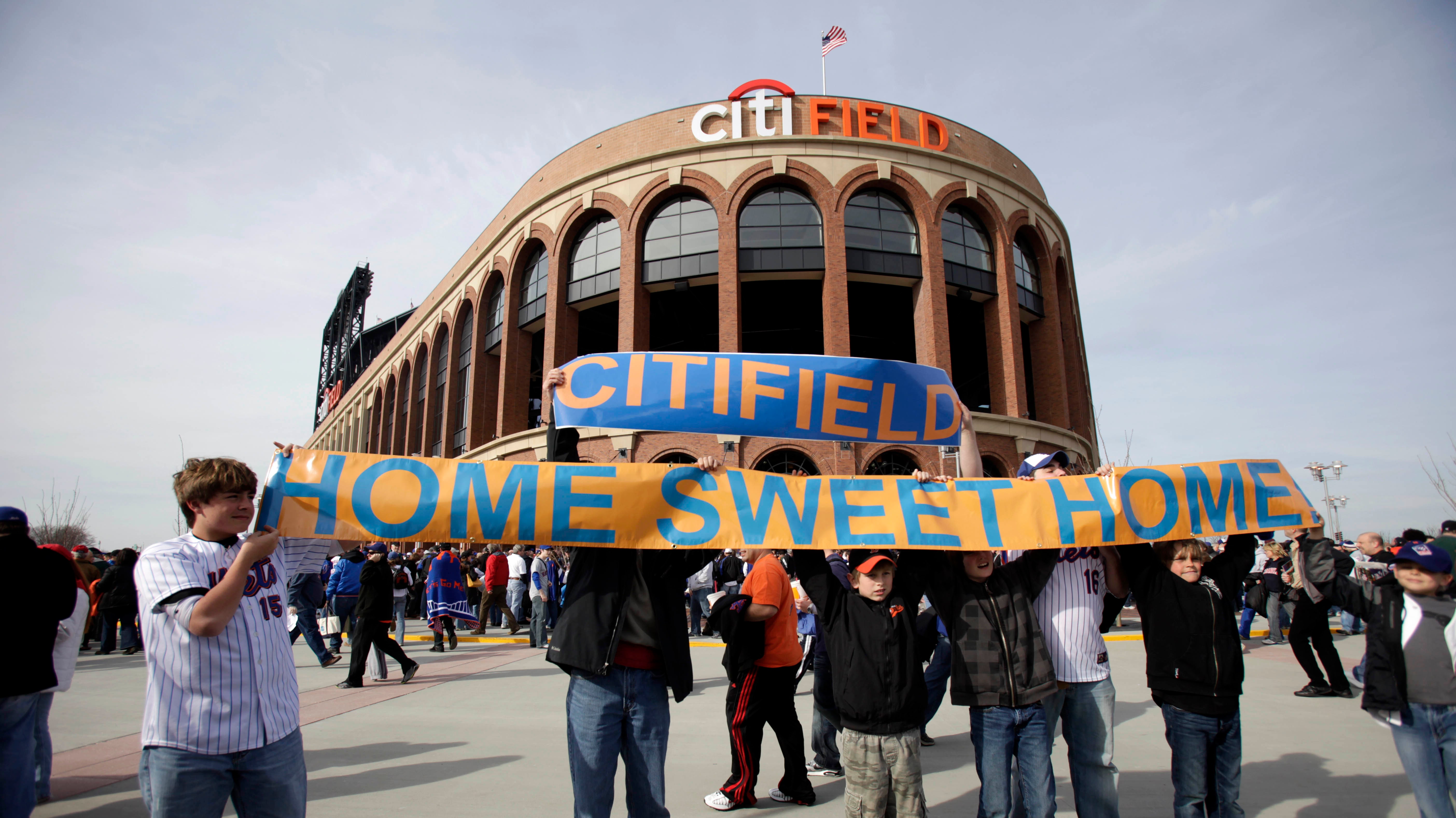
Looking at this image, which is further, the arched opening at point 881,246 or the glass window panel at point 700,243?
the glass window panel at point 700,243

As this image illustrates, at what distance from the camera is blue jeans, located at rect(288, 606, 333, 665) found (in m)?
10.4

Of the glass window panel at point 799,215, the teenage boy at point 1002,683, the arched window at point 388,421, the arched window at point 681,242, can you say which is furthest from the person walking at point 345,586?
the arched window at point 388,421

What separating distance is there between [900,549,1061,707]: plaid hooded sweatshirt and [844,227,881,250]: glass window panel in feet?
67.8

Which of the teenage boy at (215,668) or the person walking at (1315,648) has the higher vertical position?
the teenage boy at (215,668)

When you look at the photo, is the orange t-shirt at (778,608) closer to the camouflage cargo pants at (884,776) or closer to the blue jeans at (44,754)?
the camouflage cargo pants at (884,776)

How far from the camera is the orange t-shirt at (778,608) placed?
4.66 metres

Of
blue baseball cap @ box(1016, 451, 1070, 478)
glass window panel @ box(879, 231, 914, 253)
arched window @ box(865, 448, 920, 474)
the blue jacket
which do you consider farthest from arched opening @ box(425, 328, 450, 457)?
blue baseball cap @ box(1016, 451, 1070, 478)

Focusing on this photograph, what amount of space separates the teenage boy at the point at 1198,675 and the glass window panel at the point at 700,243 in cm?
2104

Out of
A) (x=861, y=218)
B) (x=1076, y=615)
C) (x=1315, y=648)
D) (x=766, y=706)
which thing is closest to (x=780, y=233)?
(x=861, y=218)

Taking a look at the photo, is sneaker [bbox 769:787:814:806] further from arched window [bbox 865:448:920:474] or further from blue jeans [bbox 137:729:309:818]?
arched window [bbox 865:448:920:474]

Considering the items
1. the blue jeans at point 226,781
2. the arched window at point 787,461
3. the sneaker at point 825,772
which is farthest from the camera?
the arched window at point 787,461

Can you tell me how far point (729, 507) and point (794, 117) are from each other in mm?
22853

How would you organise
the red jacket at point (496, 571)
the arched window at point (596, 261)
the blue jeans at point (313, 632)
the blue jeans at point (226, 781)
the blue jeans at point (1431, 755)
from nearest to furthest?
the blue jeans at point (226, 781) < the blue jeans at point (1431, 755) < the blue jeans at point (313, 632) < the red jacket at point (496, 571) < the arched window at point (596, 261)

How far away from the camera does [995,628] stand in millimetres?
3744
